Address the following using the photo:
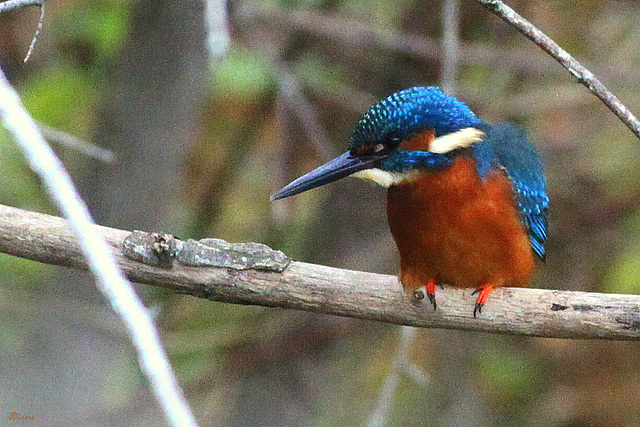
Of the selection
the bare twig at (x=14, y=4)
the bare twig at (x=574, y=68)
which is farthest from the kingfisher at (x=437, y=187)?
the bare twig at (x=14, y=4)

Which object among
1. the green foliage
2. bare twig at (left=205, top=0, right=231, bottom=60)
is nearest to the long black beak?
bare twig at (left=205, top=0, right=231, bottom=60)

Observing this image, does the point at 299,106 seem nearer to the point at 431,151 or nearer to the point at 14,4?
the point at 431,151

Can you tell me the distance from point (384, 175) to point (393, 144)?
0.33 ft

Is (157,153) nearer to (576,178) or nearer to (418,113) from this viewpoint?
(418,113)

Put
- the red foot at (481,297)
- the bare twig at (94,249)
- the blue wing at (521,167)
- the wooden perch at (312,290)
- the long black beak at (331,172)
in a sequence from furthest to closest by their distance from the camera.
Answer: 1. the blue wing at (521,167)
2. the long black beak at (331,172)
3. the red foot at (481,297)
4. the wooden perch at (312,290)
5. the bare twig at (94,249)

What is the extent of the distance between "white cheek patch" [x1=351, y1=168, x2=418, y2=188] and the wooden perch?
398 mm

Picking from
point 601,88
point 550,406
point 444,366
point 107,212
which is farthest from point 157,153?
point 550,406

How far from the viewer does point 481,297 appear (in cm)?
232

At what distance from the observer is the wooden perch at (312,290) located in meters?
2.04

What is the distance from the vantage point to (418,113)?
2533mm

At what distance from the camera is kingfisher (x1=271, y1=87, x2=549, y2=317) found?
249cm
